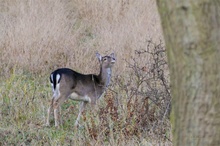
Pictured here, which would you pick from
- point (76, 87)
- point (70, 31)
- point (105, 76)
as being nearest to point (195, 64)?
point (76, 87)

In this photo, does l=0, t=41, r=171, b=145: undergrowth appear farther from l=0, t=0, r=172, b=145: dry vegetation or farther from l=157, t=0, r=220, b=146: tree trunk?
l=157, t=0, r=220, b=146: tree trunk

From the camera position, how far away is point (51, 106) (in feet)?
25.0

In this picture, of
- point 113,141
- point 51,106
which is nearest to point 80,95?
point 51,106

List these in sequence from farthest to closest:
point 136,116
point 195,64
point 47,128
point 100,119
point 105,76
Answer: point 105,76 < point 47,128 < point 136,116 < point 100,119 < point 195,64

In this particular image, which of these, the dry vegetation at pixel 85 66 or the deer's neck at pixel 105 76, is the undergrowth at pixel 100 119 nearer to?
the dry vegetation at pixel 85 66

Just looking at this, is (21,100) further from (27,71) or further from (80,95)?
(27,71)

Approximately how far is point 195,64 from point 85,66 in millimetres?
7976

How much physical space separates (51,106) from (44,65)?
8.37 feet

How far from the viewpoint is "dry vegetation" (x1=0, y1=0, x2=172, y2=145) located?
6723 millimetres

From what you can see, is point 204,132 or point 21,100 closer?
point 204,132

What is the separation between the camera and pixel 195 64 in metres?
2.22

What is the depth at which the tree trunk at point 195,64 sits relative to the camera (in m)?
2.19

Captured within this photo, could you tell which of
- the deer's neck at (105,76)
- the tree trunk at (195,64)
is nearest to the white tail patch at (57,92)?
the deer's neck at (105,76)

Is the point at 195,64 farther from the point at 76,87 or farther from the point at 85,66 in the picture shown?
the point at 85,66
